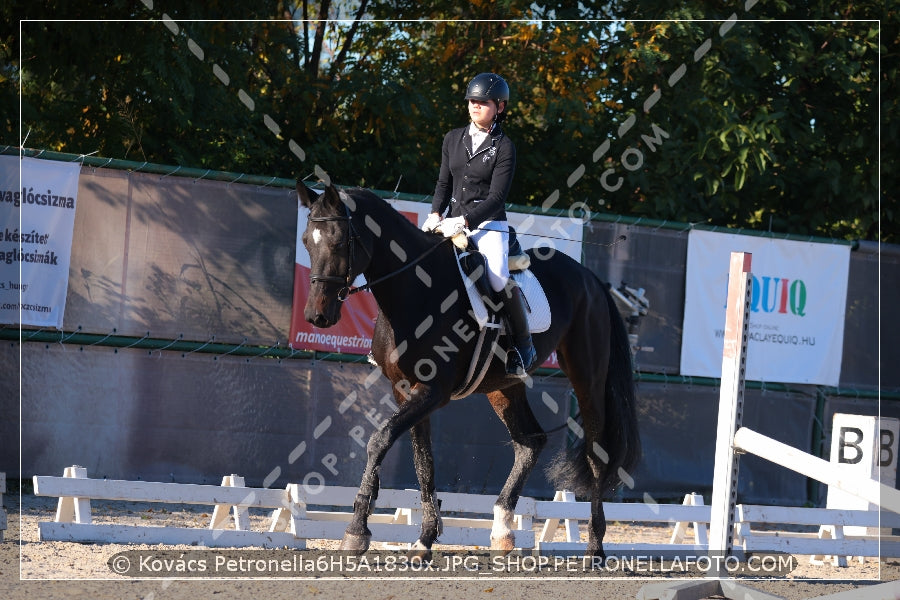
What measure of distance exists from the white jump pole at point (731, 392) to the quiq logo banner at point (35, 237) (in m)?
6.32

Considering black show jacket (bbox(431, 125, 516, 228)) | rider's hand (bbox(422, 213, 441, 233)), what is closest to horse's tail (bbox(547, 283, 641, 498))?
black show jacket (bbox(431, 125, 516, 228))

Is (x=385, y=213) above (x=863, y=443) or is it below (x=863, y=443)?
above

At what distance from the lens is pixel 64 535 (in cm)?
→ 654

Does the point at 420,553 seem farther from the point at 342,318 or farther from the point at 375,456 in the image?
the point at 342,318

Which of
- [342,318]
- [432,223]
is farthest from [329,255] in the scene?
[342,318]

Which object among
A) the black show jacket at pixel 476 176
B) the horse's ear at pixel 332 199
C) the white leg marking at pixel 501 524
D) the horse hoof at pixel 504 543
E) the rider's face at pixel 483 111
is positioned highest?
the rider's face at pixel 483 111

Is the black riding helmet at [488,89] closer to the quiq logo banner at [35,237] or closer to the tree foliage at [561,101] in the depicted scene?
the quiq logo banner at [35,237]

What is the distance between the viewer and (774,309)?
11.4 metres

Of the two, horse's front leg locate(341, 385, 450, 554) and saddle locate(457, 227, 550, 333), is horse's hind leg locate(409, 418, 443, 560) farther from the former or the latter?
saddle locate(457, 227, 550, 333)

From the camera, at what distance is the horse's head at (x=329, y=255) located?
5.87 m

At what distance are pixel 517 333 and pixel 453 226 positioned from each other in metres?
0.88

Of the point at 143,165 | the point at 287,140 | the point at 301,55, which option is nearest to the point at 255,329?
the point at 143,165

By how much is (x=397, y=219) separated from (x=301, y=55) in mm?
7481

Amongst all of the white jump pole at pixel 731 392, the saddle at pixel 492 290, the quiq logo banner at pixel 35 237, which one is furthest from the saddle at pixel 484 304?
the quiq logo banner at pixel 35 237
